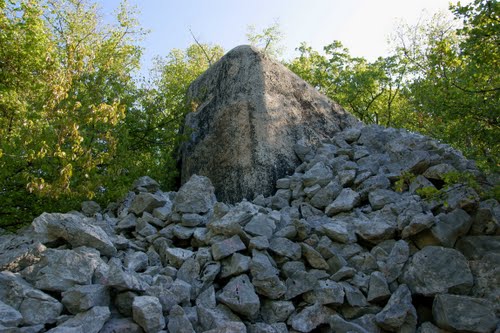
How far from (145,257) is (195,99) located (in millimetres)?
5107

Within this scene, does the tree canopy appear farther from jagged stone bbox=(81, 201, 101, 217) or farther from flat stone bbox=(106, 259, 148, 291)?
flat stone bbox=(106, 259, 148, 291)

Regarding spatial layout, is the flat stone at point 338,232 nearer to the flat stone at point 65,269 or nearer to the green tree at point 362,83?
the flat stone at point 65,269

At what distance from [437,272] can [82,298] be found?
3957 mm

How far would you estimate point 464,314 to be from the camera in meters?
4.72

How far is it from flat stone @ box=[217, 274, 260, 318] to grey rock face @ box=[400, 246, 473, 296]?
6.01 feet

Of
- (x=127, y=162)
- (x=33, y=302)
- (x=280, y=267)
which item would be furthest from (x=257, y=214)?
(x=127, y=162)

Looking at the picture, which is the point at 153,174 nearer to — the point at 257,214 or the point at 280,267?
the point at 257,214

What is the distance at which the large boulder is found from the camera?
7.92 meters

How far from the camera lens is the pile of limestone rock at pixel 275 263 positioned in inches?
181

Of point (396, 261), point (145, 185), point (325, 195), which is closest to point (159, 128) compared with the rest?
point (145, 185)

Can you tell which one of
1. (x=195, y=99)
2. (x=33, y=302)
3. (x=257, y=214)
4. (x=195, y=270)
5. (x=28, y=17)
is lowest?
(x=33, y=302)

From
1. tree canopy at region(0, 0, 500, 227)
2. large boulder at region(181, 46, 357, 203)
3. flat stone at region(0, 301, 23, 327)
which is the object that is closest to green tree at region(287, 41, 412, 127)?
tree canopy at region(0, 0, 500, 227)

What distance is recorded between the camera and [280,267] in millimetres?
5570

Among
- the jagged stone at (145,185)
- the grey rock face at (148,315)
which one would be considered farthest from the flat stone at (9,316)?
the jagged stone at (145,185)
